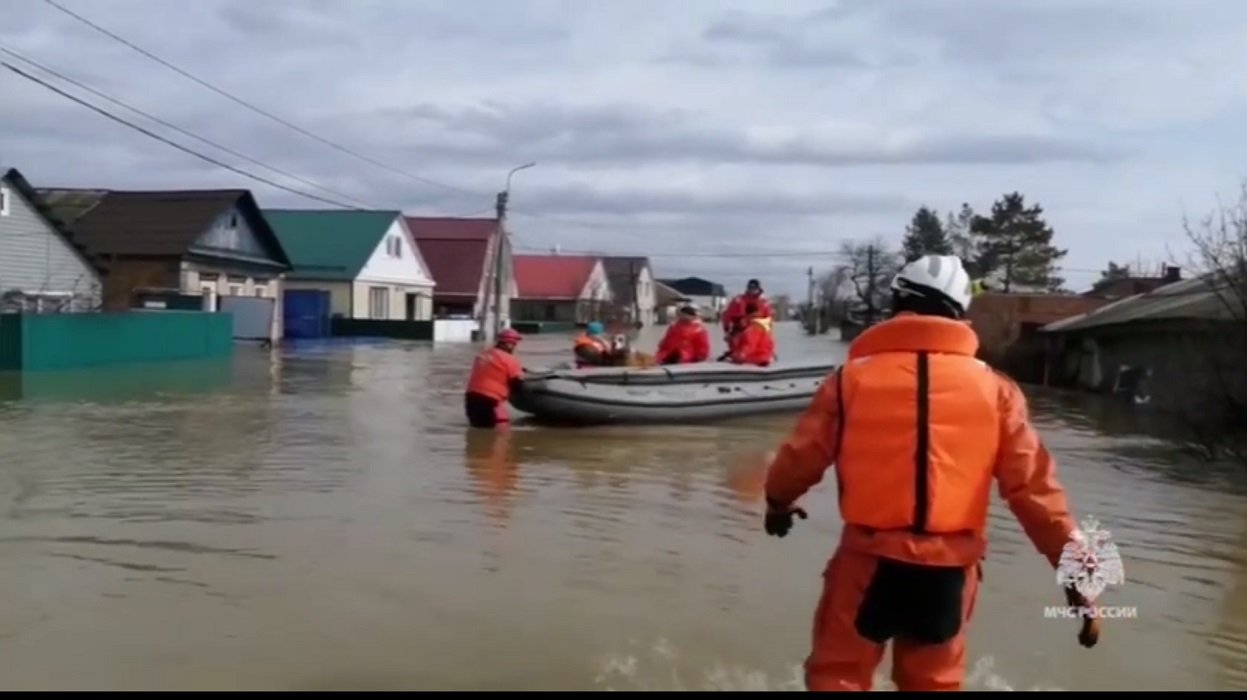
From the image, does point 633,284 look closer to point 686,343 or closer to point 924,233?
point 924,233

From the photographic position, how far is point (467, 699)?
15.9ft

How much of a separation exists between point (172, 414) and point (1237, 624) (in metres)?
12.7

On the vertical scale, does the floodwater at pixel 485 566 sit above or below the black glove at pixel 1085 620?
below

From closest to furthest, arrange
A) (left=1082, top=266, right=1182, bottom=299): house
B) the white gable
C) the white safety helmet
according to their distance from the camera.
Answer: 1. the white safety helmet
2. (left=1082, top=266, right=1182, bottom=299): house
3. the white gable

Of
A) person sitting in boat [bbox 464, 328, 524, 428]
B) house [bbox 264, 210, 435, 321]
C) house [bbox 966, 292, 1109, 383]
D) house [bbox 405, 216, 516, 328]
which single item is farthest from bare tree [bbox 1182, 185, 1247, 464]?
house [bbox 405, 216, 516, 328]

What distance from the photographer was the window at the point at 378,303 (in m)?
45.4

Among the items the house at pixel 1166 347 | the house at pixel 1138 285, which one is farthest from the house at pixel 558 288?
the house at pixel 1166 347

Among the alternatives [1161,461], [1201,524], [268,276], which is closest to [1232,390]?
[1161,461]

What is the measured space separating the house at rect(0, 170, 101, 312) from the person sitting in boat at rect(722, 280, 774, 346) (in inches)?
625

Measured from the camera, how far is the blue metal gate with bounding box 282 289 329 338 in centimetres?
3959

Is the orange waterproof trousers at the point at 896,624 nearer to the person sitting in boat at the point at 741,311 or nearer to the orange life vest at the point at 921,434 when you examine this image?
the orange life vest at the point at 921,434

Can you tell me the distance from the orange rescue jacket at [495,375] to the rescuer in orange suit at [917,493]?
433 inches

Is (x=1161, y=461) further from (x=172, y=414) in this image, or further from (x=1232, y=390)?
(x=172, y=414)

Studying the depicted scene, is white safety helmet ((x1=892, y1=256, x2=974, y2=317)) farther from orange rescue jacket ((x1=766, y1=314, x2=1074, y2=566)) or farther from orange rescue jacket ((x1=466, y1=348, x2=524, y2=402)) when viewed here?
orange rescue jacket ((x1=466, y1=348, x2=524, y2=402))
